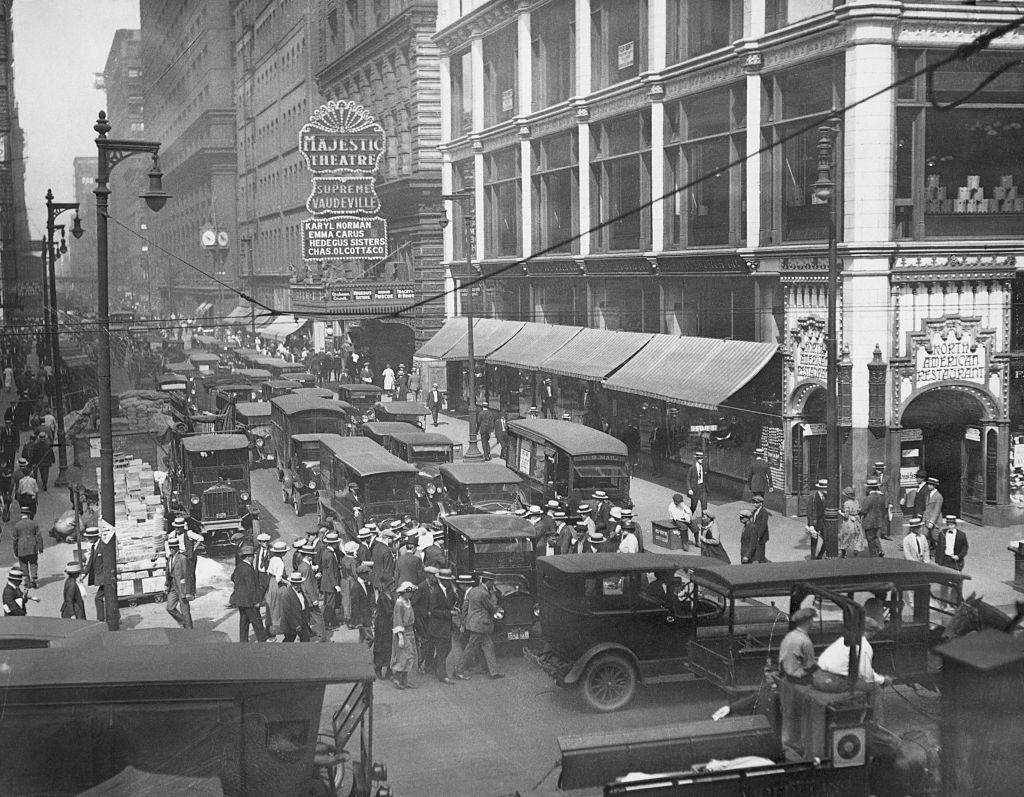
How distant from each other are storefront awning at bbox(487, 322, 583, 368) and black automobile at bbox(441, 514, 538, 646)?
61.5 feet

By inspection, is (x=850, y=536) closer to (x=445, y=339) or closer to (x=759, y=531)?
(x=759, y=531)

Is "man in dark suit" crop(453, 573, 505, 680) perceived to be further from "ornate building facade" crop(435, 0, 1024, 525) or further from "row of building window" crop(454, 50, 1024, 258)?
"row of building window" crop(454, 50, 1024, 258)

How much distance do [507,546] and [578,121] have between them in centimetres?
2138

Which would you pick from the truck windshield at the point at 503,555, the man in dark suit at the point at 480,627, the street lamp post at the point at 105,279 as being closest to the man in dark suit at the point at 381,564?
the truck windshield at the point at 503,555

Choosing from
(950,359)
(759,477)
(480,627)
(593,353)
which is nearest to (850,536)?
(759,477)

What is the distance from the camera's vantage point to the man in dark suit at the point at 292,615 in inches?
606

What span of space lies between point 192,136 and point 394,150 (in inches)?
448

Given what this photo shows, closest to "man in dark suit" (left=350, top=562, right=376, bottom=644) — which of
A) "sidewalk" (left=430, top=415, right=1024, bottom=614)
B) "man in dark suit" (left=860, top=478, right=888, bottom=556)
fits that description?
"sidewalk" (left=430, top=415, right=1024, bottom=614)

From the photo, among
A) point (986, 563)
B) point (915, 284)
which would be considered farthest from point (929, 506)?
point (915, 284)

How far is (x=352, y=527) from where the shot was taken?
75.3 feet

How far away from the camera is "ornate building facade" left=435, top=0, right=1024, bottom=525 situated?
77.0 ft

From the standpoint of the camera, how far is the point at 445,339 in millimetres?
44344

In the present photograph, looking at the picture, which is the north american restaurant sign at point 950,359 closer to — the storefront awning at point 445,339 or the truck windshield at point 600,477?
the truck windshield at point 600,477

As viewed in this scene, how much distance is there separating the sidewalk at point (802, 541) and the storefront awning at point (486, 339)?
11876mm
